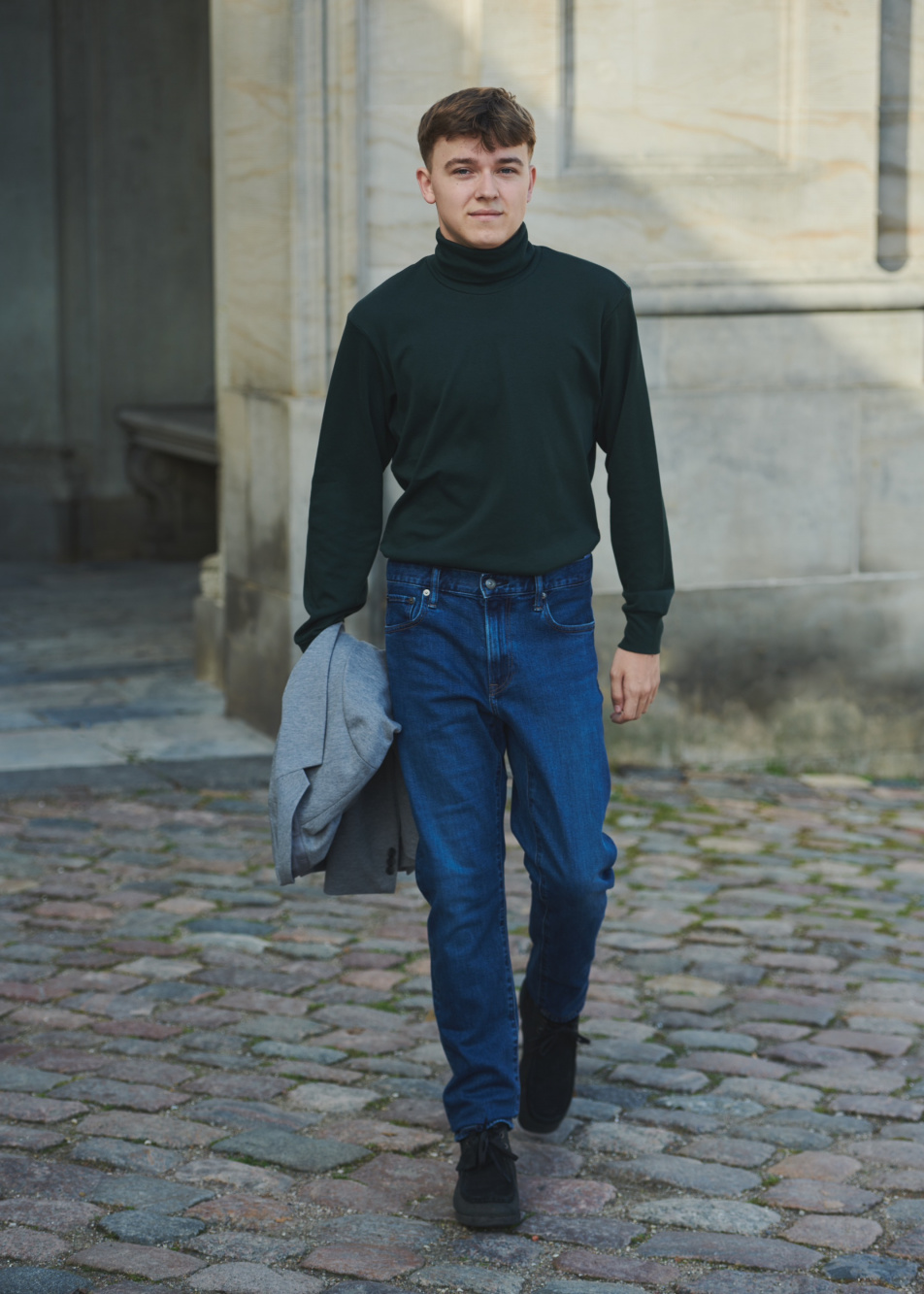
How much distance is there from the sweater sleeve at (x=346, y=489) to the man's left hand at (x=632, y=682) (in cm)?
45

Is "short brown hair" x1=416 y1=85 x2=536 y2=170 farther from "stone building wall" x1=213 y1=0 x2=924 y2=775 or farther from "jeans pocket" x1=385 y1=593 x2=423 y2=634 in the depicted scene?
"stone building wall" x1=213 y1=0 x2=924 y2=775

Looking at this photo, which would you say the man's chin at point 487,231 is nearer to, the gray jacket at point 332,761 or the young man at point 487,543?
the young man at point 487,543

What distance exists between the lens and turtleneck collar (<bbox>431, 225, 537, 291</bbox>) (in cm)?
286

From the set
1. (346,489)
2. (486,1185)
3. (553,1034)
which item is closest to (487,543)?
(346,489)

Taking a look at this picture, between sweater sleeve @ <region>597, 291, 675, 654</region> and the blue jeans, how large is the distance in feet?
0.36

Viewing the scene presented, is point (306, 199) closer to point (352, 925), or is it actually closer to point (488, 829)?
point (352, 925)

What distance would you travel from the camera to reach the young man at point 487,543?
2850 millimetres

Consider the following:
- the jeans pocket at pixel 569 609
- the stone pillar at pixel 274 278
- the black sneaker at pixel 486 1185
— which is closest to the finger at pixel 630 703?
the jeans pocket at pixel 569 609

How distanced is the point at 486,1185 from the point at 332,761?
72cm

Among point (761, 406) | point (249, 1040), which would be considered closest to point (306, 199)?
point (761, 406)

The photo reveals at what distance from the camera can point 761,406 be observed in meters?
6.18

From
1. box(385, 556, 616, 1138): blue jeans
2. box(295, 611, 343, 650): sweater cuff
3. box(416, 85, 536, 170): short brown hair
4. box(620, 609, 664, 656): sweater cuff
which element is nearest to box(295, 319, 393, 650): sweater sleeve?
box(295, 611, 343, 650): sweater cuff

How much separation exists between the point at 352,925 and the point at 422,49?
2.88 m

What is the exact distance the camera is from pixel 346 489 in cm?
302
